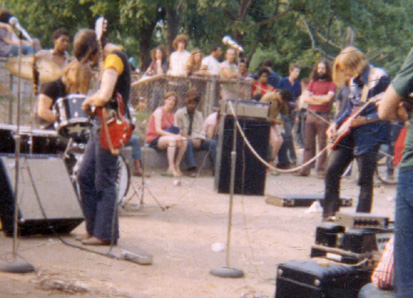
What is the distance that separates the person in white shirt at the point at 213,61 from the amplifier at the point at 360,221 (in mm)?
4574

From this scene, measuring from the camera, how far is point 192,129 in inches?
423

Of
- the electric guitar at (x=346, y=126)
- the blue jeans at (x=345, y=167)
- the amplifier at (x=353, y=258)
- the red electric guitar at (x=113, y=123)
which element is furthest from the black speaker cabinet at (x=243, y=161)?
the amplifier at (x=353, y=258)

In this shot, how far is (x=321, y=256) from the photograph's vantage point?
14.5 ft

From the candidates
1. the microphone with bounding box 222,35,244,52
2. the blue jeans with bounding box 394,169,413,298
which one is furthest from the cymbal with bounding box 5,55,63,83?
the blue jeans with bounding box 394,169,413,298

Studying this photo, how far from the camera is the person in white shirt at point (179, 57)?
28.2 ft

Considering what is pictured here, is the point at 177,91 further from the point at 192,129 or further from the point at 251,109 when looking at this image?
the point at 251,109

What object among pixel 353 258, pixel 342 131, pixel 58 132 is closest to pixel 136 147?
pixel 58 132

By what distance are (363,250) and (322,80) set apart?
15.8ft

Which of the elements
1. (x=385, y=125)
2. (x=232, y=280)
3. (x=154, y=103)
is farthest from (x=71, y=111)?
(x=154, y=103)

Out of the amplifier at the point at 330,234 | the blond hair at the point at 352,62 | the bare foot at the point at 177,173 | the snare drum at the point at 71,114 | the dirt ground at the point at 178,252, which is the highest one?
the blond hair at the point at 352,62

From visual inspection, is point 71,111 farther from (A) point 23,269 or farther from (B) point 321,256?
(B) point 321,256

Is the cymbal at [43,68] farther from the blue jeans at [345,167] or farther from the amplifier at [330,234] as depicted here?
the amplifier at [330,234]

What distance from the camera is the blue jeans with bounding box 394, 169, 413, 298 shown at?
282 cm

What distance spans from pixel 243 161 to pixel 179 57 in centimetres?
168
